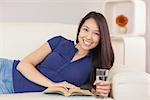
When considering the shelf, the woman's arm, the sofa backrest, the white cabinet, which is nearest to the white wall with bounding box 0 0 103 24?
the shelf

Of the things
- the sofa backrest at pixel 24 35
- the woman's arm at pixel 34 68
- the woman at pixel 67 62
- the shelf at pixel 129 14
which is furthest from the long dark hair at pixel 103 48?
the shelf at pixel 129 14

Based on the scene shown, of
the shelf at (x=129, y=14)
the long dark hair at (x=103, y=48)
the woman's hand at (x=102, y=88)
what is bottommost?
the woman's hand at (x=102, y=88)

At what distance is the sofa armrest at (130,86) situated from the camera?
1.74 m

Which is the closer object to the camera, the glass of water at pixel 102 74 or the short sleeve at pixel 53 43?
the glass of water at pixel 102 74

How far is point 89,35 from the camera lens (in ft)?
6.43

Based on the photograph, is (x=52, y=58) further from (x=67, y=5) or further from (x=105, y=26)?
(x=67, y=5)

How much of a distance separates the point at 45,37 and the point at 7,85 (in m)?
0.52

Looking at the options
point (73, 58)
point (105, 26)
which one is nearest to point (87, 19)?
point (105, 26)

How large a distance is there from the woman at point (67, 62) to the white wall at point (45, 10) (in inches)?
53.0

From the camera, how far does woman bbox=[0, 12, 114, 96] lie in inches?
77.1

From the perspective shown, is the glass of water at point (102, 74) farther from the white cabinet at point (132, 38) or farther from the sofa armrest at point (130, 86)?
the white cabinet at point (132, 38)

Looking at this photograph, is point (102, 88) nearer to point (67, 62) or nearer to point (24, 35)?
point (67, 62)

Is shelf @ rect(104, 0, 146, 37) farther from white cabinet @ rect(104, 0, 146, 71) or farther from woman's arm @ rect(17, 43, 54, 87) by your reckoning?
woman's arm @ rect(17, 43, 54, 87)

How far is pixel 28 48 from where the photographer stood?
236 cm
